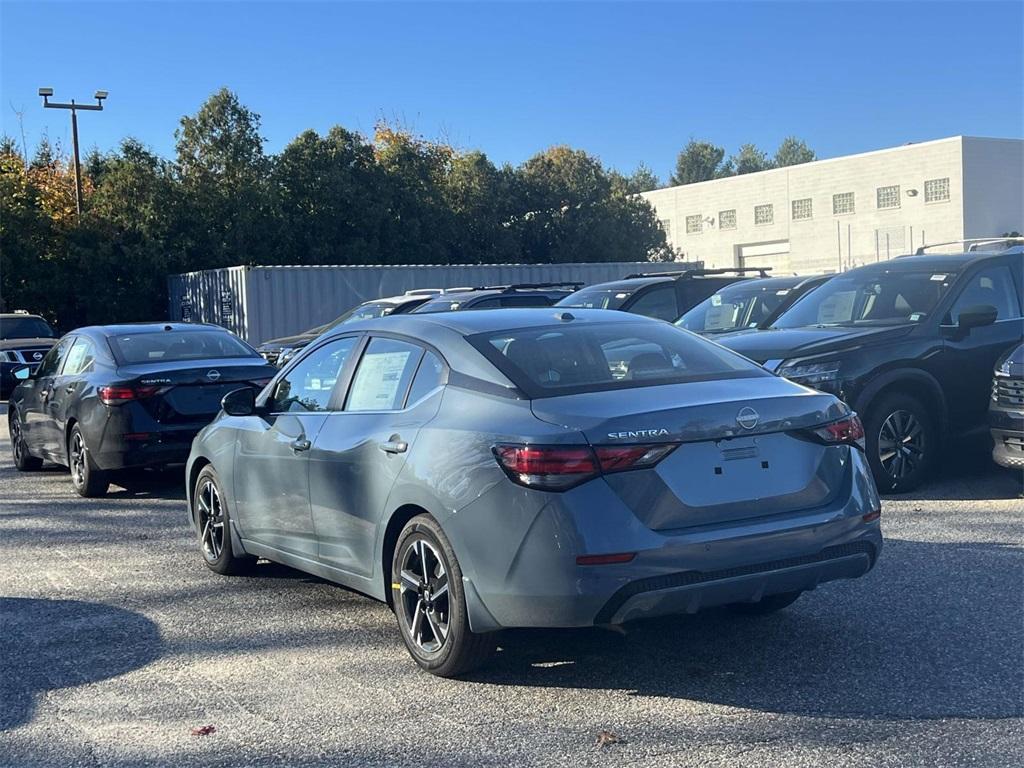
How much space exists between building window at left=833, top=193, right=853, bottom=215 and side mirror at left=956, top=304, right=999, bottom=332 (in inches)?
1782

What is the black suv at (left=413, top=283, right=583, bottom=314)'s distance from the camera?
1580cm

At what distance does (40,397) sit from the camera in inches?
460

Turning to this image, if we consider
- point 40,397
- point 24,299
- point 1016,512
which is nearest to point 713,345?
point 1016,512

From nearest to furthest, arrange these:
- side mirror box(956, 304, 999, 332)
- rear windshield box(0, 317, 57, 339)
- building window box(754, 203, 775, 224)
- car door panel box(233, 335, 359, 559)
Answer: car door panel box(233, 335, 359, 559) → side mirror box(956, 304, 999, 332) → rear windshield box(0, 317, 57, 339) → building window box(754, 203, 775, 224)

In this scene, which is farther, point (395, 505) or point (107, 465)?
point (107, 465)

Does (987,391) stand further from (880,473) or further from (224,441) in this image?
(224,441)

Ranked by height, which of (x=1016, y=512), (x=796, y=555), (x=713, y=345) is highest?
(x=713, y=345)

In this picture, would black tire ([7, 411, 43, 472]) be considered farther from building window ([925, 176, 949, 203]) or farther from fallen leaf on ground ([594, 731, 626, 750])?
building window ([925, 176, 949, 203])

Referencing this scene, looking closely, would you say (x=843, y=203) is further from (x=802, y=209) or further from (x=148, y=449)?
(x=148, y=449)

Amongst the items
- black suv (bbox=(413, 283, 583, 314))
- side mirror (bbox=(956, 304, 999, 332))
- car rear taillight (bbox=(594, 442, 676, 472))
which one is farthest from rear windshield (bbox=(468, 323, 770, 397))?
black suv (bbox=(413, 283, 583, 314))

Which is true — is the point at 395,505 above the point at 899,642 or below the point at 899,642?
above

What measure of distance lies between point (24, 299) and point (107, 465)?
27007 millimetres

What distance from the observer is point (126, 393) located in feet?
32.7

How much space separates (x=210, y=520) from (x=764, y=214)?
174 ft
